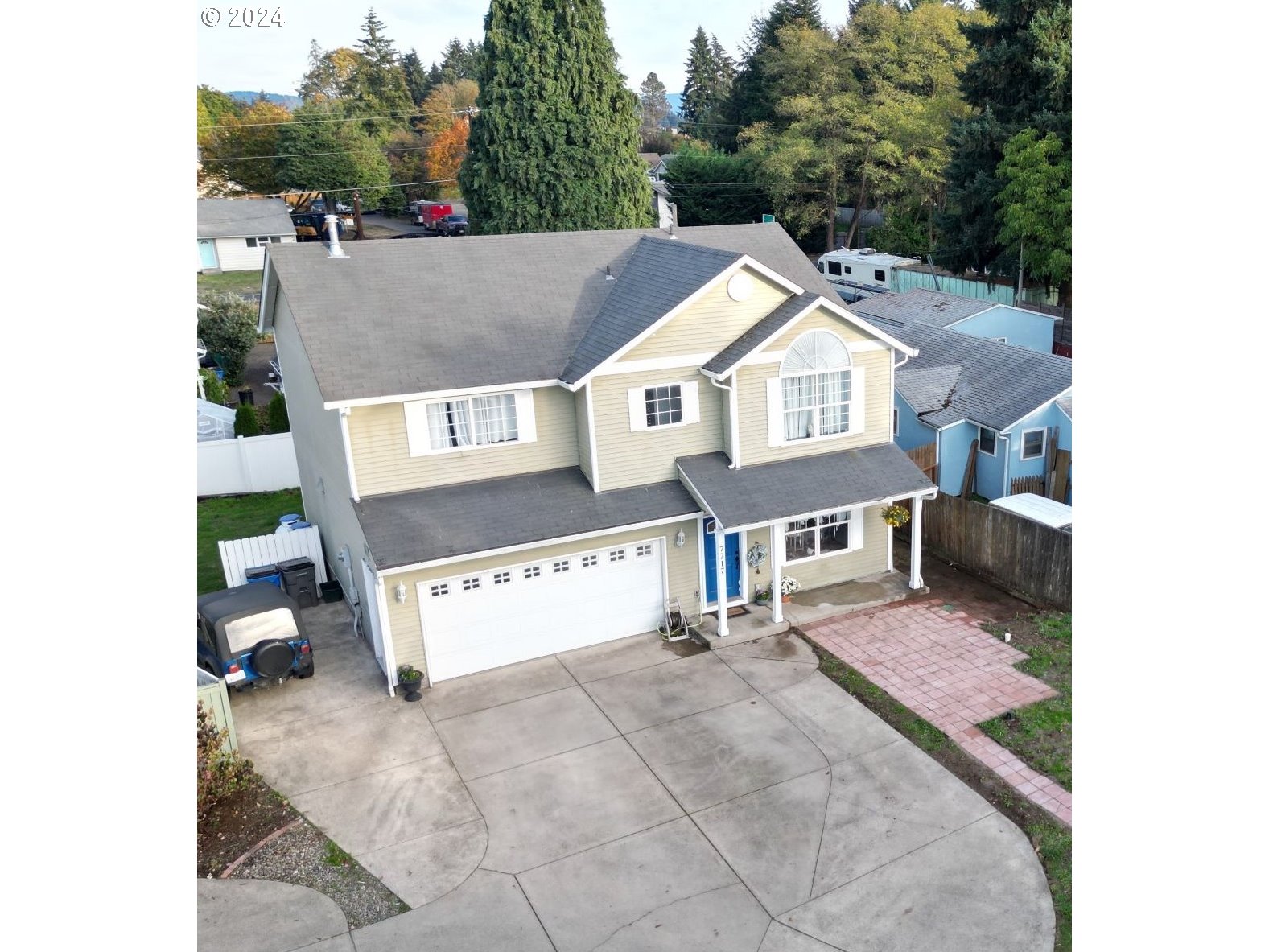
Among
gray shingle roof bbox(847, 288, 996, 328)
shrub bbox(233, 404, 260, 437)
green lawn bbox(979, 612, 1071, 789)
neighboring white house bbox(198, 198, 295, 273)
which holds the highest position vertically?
neighboring white house bbox(198, 198, 295, 273)

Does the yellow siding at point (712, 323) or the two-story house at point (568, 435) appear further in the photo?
the yellow siding at point (712, 323)

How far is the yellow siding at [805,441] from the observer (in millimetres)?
16578

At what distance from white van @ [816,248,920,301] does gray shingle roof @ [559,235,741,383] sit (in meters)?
27.4

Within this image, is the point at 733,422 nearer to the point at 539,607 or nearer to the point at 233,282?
the point at 539,607

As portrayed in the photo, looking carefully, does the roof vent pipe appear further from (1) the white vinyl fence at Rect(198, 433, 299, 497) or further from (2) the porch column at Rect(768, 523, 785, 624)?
(2) the porch column at Rect(768, 523, 785, 624)

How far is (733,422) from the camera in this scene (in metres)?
16.7

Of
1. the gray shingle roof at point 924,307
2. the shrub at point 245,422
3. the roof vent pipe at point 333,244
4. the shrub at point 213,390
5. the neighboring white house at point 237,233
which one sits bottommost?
the shrub at point 245,422

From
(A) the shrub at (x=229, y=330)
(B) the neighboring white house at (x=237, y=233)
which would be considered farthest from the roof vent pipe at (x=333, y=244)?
(B) the neighboring white house at (x=237, y=233)

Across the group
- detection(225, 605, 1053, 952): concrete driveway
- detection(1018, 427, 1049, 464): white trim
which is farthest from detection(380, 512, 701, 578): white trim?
detection(1018, 427, 1049, 464): white trim

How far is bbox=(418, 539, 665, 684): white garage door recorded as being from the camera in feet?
50.2

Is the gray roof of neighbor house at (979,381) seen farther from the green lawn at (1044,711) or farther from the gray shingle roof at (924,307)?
the green lawn at (1044,711)

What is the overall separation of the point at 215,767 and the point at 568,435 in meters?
7.71

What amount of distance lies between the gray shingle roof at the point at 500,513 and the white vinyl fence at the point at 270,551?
3898 millimetres
